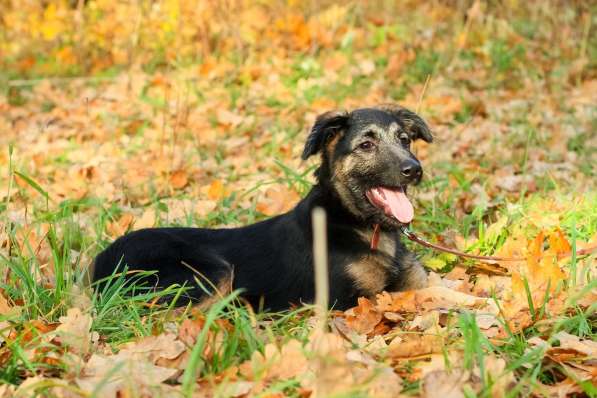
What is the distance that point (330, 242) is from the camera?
458 centimetres

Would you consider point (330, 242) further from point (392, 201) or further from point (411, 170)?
point (411, 170)

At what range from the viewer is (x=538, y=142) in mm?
7570

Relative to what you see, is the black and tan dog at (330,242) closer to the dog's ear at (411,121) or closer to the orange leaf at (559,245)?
the dog's ear at (411,121)

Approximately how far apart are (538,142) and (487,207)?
220 cm

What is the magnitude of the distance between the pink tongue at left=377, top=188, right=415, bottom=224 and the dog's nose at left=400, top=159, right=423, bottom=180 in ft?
0.71

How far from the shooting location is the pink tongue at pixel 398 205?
4.59 m

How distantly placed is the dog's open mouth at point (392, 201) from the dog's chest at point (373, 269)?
0.63 ft

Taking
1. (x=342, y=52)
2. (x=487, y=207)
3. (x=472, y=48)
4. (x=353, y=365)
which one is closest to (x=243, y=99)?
(x=342, y=52)

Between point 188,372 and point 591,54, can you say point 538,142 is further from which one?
point 188,372

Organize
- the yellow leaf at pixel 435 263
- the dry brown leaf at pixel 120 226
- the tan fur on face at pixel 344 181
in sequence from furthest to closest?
the dry brown leaf at pixel 120 226, the yellow leaf at pixel 435 263, the tan fur on face at pixel 344 181

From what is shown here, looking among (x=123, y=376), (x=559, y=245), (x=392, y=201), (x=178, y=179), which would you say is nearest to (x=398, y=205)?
(x=392, y=201)

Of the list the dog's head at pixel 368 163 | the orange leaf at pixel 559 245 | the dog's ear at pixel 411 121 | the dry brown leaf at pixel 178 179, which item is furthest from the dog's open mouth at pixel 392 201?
the dry brown leaf at pixel 178 179

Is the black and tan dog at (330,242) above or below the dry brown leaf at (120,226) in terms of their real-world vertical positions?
above

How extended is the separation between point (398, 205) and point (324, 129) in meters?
0.70
